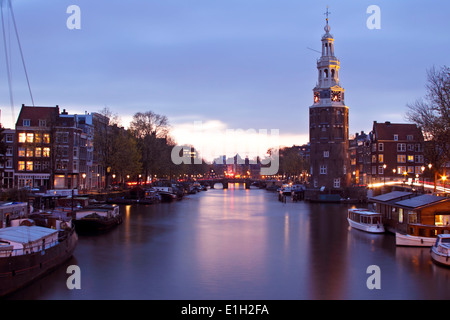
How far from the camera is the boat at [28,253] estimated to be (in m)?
26.7

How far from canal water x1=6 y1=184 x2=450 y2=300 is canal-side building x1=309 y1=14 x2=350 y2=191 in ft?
165

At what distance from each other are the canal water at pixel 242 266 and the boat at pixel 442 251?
2.29 ft

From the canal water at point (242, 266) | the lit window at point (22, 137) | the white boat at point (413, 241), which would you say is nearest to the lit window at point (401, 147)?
the canal water at point (242, 266)

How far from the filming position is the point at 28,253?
95.2 feet

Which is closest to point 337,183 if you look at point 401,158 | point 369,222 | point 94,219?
point 401,158

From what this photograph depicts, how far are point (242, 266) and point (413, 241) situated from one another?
→ 1675 cm

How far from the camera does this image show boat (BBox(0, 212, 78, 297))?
87.5 feet

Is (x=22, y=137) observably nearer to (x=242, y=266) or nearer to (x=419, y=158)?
(x=242, y=266)

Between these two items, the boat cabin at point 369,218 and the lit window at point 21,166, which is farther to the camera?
the lit window at point 21,166

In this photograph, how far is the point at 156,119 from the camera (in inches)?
4385

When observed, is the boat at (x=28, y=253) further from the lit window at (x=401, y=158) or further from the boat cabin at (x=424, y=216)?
the lit window at (x=401, y=158)
